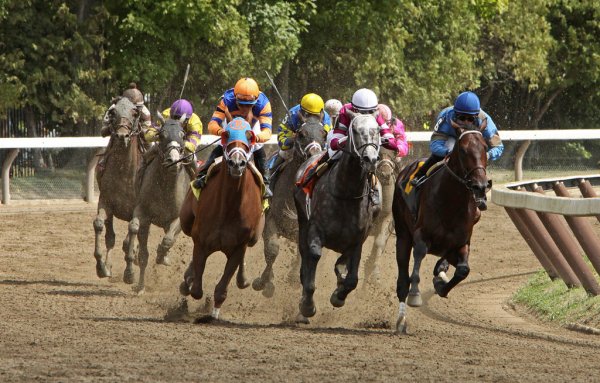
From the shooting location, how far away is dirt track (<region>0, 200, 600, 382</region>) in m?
8.55

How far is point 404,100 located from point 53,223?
14509mm

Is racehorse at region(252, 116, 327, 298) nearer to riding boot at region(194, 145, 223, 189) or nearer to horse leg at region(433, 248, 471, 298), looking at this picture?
riding boot at region(194, 145, 223, 189)

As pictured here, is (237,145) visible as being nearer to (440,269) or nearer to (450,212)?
(450,212)

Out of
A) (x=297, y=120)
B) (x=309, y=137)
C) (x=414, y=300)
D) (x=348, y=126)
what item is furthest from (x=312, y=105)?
(x=414, y=300)

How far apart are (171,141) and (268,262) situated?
1.74 m

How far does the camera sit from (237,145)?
1102 cm

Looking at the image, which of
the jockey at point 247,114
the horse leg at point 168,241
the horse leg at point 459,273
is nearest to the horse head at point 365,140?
the horse leg at point 459,273

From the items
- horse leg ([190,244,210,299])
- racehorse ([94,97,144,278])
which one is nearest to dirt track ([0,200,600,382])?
horse leg ([190,244,210,299])

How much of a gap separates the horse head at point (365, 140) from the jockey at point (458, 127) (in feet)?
2.42

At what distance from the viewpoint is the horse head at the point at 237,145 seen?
10883mm

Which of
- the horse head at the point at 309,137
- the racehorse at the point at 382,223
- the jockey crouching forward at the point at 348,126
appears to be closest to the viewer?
the jockey crouching forward at the point at 348,126

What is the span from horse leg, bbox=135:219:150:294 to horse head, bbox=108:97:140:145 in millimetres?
1101

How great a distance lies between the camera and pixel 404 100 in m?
33.6

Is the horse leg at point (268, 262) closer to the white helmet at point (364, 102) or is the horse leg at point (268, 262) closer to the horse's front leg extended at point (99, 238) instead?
the white helmet at point (364, 102)
